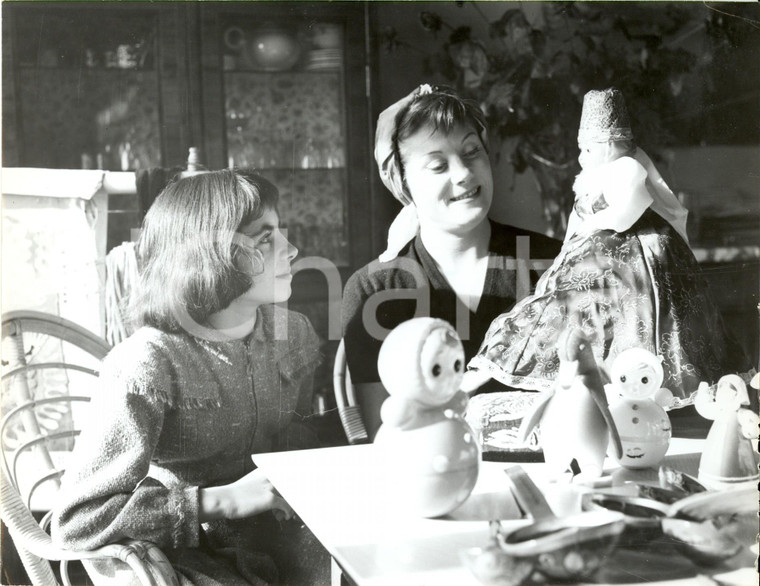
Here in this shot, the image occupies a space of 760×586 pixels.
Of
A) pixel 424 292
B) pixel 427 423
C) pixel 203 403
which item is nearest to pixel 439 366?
pixel 427 423

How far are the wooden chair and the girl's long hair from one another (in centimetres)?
13

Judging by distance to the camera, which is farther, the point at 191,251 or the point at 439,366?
the point at 191,251

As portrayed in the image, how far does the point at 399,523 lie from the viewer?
104 centimetres

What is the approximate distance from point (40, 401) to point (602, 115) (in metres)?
1.13

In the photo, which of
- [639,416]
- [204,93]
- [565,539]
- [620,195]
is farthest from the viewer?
[620,195]

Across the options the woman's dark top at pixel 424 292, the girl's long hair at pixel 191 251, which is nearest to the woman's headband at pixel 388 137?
the woman's dark top at pixel 424 292

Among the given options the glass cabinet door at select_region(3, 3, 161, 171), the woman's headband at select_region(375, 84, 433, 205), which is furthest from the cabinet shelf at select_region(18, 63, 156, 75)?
the woman's headband at select_region(375, 84, 433, 205)

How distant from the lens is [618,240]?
1.40 meters

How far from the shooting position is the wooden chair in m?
1.30

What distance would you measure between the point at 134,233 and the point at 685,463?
102 centimetres

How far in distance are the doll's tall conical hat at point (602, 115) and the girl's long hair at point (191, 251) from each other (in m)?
0.63

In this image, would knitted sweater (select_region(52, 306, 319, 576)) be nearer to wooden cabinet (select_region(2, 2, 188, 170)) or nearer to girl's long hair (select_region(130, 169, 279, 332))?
girl's long hair (select_region(130, 169, 279, 332))

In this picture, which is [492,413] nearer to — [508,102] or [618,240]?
[618,240]

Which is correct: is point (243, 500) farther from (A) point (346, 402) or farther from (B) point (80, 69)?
(B) point (80, 69)
